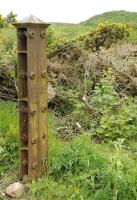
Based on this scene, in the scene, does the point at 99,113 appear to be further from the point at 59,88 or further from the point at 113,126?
the point at 59,88

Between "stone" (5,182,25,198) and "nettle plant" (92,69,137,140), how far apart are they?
60.1 inches

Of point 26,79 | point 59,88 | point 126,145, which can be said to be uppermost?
point 26,79

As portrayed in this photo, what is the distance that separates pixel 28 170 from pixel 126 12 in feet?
69.1

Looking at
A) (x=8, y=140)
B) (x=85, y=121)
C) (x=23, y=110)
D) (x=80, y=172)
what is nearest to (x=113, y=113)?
(x=85, y=121)

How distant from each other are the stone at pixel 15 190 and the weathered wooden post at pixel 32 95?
15cm

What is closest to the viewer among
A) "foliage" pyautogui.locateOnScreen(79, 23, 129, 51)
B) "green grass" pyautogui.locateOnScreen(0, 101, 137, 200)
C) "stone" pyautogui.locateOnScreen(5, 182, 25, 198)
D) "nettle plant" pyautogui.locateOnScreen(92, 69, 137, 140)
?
"green grass" pyautogui.locateOnScreen(0, 101, 137, 200)

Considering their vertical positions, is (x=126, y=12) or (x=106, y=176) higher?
(x=126, y=12)

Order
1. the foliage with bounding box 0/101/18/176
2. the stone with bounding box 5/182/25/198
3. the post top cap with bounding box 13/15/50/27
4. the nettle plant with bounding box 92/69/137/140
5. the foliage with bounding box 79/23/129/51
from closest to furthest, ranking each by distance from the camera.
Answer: the post top cap with bounding box 13/15/50/27 → the stone with bounding box 5/182/25/198 → the foliage with bounding box 0/101/18/176 → the nettle plant with bounding box 92/69/137/140 → the foliage with bounding box 79/23/129/51

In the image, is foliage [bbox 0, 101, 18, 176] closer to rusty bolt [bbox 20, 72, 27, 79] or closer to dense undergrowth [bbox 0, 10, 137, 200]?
dense undergrowth [bbox 0, 10, 137, 200]

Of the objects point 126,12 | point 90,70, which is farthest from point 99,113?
point 126,12

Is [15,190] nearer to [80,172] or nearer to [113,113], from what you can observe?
[80,172]

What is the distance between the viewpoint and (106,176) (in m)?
4.17

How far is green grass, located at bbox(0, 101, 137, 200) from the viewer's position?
4066 millimetres

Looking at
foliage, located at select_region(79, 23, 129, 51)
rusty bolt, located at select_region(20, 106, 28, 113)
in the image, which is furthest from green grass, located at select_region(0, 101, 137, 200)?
foliage, located at select_region(79, 23, 129, 51)
